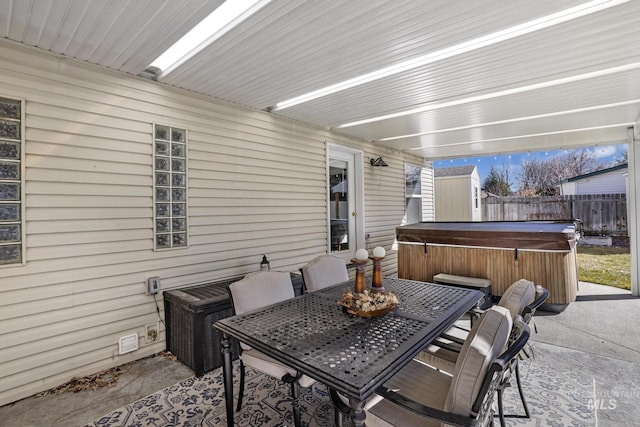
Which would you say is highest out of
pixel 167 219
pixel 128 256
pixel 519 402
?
pixel 167 219

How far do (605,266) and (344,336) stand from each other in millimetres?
8156

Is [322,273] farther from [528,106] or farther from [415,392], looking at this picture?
[528,106]

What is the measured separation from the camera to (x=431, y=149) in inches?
278

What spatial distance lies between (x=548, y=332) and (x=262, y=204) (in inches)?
156

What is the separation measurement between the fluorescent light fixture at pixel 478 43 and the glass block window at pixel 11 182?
8.87 ft

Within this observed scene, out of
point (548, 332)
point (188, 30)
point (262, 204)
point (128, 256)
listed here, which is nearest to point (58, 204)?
point (128, 256)

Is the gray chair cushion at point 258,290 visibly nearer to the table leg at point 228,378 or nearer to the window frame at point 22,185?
the table leg at point 228,378

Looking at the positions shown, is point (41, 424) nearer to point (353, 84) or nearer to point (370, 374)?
point (370, 374)

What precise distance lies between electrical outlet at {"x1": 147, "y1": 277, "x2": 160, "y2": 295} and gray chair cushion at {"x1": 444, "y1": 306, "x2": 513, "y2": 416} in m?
2.86

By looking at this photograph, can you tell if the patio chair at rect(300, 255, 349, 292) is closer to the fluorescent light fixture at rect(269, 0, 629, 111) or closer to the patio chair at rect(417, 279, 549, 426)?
the patio chair at rect(417, 279, 549, 426)

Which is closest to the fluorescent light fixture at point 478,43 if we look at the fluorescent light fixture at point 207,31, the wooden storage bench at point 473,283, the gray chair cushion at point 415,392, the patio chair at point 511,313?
the fluorescent light fixture at point 207,31

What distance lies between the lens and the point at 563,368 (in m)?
2.81

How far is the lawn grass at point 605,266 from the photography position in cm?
590

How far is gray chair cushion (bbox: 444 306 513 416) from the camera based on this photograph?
1.21 meters
